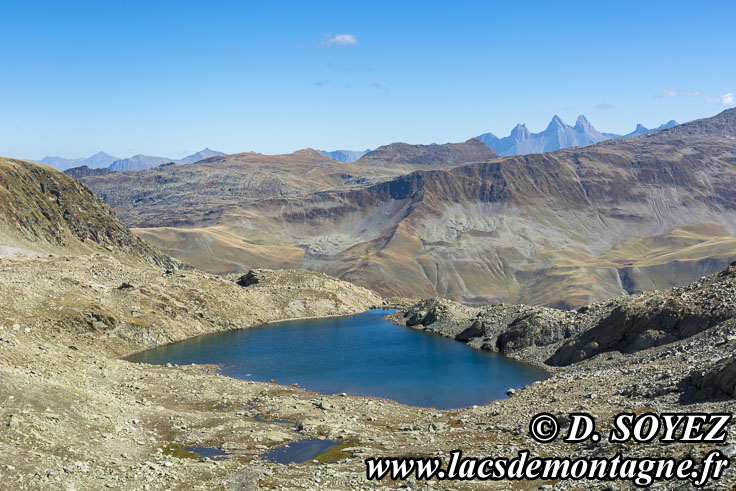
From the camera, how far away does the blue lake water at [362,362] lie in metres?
91.6

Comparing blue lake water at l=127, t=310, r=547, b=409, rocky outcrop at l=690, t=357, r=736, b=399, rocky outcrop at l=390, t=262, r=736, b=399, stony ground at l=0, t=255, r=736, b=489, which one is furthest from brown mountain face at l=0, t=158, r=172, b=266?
rocky outcrop at l=690, t=357, r=736, b=399

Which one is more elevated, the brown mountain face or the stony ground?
the brown mountain face

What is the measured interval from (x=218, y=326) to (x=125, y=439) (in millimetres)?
91965

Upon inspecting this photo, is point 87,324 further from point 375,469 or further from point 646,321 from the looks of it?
point 646,321

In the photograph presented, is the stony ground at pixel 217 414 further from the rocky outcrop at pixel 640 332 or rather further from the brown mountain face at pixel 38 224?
the brown mountain face at pixel 38 224

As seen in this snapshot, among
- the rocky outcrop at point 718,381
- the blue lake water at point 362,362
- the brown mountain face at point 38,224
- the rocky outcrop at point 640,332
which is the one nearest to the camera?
the rocky outcrop at point 718,381

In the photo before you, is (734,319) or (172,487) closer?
(172,487)

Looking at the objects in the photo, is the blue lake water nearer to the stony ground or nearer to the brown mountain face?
the stony ground

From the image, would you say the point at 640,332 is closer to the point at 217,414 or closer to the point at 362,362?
the point at 362,362

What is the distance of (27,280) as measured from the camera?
11088cm

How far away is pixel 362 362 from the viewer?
11425 cm

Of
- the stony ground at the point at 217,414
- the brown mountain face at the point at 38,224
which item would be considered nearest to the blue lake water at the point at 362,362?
the stony ground at the point at 217,414

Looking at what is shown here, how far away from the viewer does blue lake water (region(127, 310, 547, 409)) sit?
91625 mm

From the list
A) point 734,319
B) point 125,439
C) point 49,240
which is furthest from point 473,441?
point 49,240
